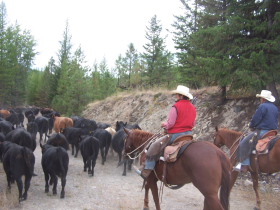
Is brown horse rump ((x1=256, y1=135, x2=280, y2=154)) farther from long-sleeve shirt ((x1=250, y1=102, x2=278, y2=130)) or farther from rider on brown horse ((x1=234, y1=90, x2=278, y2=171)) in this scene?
long-sleeve shirt ((x1=250, y1=102, x2=278, y2=130))

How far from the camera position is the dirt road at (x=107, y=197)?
6.94 metres

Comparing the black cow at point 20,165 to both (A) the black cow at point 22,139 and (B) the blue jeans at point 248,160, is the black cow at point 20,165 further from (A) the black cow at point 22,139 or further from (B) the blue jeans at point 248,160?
(B) the blue jeans at point 248,160

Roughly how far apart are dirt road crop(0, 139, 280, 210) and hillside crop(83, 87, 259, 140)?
485cm

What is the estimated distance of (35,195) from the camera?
7.55 metres

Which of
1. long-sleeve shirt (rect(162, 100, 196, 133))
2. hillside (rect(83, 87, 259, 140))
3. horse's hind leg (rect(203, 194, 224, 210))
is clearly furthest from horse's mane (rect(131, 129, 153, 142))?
hillside (rect(83, 87, 259, 140))

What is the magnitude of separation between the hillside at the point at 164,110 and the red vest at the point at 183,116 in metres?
7.77

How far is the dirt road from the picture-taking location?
6.94m

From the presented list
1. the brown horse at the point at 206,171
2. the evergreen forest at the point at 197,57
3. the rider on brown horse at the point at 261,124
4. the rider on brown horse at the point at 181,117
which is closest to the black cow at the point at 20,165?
the rider on brown horse at the point at 181,117

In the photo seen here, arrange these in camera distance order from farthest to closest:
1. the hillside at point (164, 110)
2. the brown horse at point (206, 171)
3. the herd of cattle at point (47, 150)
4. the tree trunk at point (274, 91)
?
the hillside at point (164, 110)
the tree trunk at point (274, 91)
the herd of cattle at point (47, 150)
the brown horse at point (206, 171)

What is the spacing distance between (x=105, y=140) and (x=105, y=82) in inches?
933

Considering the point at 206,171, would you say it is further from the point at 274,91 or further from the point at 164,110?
the point at 164,110

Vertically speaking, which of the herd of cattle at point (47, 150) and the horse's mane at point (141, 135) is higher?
the horse's mane at point (141, 135)

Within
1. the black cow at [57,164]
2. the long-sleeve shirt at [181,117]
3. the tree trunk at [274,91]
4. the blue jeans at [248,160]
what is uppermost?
the tree trunk at [274,91]

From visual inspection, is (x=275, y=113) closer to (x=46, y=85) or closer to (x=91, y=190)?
(x=91, y=190)
